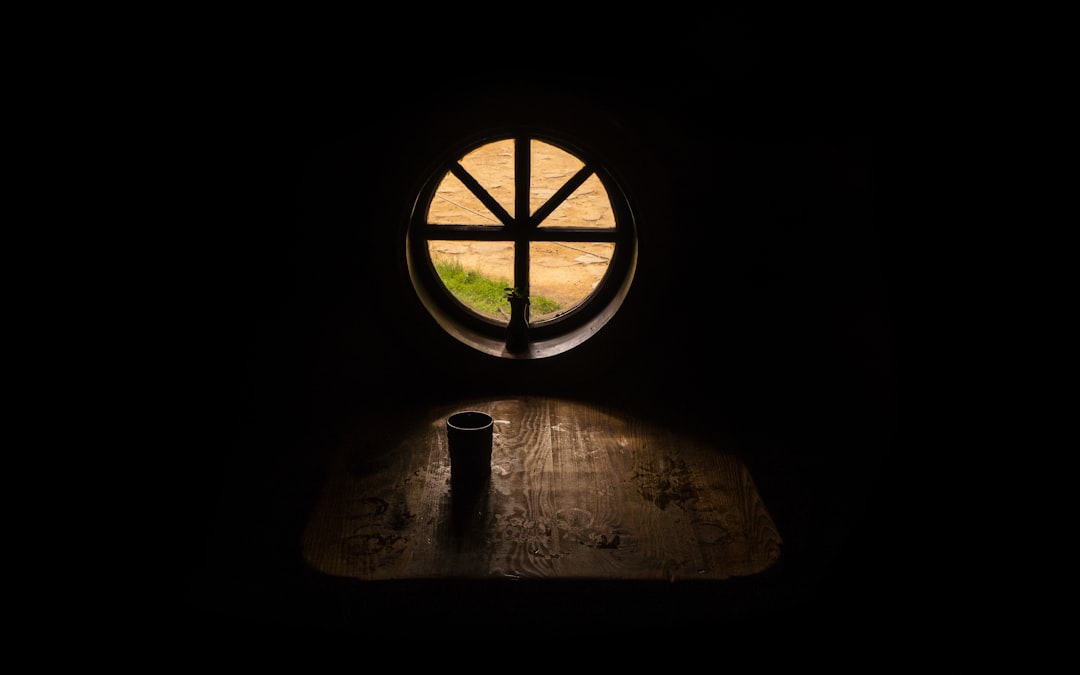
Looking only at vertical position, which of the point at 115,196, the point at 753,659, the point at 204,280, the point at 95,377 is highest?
the point at 115,196

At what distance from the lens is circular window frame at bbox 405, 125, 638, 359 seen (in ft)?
8.71

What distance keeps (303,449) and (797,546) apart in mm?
1531

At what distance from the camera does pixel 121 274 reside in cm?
235

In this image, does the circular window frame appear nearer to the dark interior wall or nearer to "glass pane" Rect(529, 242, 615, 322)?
the dark interior wall

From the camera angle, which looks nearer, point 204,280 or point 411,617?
point 411,617

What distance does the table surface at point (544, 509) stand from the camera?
1.62 meters

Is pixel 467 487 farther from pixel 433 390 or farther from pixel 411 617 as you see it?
pixel 433 390

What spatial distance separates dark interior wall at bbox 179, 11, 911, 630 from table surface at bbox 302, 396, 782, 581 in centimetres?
25

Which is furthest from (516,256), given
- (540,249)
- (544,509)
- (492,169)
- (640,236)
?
(492,169)

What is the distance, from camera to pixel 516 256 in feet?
9.31

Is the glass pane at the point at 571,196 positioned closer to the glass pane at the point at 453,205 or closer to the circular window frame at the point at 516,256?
the glass pane at the point at 453,205

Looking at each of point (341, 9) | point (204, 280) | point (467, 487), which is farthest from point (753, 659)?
point (341, 9)

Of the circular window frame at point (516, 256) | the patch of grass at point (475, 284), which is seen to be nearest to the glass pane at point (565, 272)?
the patch of grass at point (475, 284)

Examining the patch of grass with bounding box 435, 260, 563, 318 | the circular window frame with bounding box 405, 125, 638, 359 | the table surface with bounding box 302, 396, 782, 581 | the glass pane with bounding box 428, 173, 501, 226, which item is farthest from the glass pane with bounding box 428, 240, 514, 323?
the table surface with bounding box 302, 396, 782, 581
